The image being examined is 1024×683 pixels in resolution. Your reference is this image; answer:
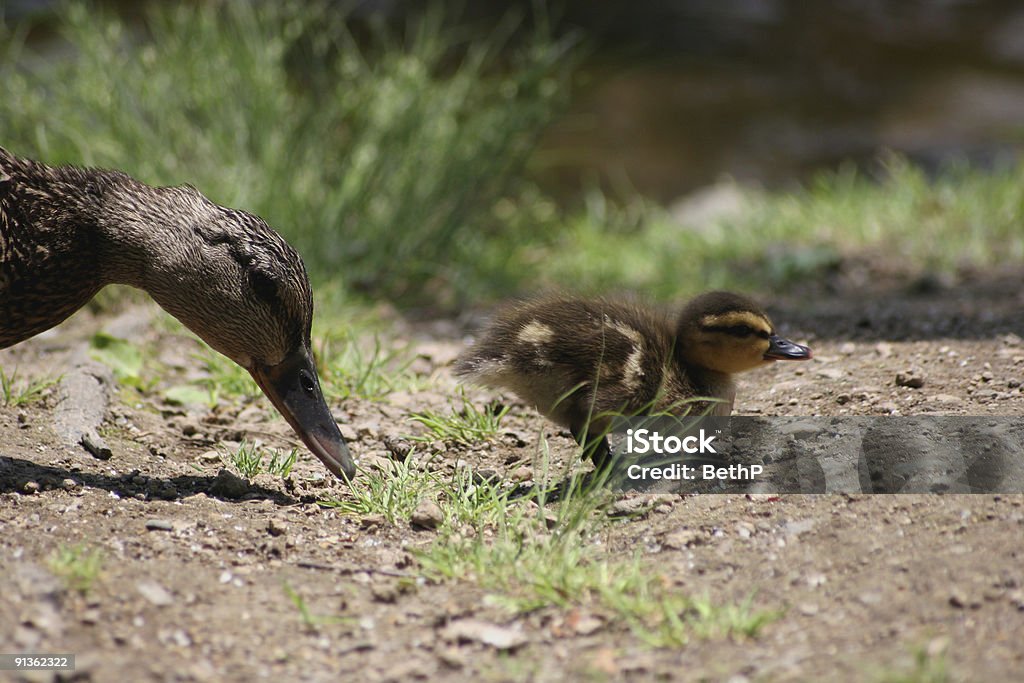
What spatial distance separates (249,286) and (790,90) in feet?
26.9

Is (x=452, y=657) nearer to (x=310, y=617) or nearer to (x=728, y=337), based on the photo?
(x=310, y=617)

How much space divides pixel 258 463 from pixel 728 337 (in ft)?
4.84

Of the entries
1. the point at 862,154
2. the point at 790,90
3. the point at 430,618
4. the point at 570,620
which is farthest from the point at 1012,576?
the point at 790,90

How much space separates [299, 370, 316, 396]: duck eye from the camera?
3324 mm

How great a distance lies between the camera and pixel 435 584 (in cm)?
268

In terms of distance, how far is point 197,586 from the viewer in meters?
2.60

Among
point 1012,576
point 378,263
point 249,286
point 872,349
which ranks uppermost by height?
point 378,263

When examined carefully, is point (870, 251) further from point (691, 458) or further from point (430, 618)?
point (430, 618)

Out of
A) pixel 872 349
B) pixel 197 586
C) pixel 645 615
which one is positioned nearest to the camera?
pixel 645 615

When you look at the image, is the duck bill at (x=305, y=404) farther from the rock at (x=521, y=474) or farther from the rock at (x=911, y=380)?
the rock at (x=911, y=380)

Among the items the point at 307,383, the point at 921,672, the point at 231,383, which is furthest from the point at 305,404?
the point at 921,672

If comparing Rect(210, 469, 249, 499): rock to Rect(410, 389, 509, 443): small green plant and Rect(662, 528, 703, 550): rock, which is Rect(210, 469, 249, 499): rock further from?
Rect(662, 528, 703, 550): rock

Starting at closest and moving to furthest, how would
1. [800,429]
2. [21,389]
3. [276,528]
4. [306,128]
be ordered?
1. [276,528]
2. [800,429]
3. [21,389]
4. [306,128]

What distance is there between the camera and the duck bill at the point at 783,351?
11.4 ft
